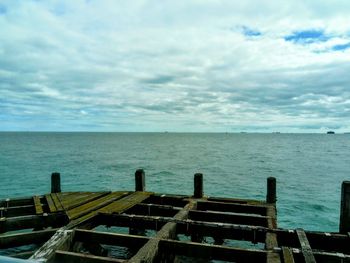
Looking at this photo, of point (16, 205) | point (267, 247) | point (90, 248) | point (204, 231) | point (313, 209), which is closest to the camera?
point (267, 247)

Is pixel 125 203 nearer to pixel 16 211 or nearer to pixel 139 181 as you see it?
pixel 139 181

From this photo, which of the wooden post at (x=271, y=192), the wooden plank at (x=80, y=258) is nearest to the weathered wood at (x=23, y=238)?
the wooden plank at (x=80, y=258)

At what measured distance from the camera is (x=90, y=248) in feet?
31.7

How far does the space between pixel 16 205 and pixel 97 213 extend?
458 cm

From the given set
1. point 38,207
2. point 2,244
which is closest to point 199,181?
point 38,207

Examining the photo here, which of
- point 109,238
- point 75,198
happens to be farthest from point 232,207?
point 75,198

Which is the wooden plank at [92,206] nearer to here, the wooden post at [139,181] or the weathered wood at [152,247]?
the wooden post at [139,181]

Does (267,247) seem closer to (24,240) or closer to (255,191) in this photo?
(24,240)

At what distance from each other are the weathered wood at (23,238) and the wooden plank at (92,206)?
3.83 ft

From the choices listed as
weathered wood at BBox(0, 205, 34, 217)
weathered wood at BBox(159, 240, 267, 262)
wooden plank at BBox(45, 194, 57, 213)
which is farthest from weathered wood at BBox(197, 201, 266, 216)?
weathered wood at BBox(0, 205, 34, 217)

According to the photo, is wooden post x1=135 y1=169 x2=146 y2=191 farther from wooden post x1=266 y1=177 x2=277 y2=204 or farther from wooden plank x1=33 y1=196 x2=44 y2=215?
wooden post x1=266 y1=177 x2=277 y2=204

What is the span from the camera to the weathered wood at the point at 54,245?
662cm

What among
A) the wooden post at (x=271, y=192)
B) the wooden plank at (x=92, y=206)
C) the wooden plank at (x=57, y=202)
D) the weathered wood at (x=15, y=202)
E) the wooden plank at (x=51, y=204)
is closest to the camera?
the wooden plank at (x=92, y=206)

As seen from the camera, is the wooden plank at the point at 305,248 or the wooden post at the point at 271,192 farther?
the wooden post at the point at 271,192
